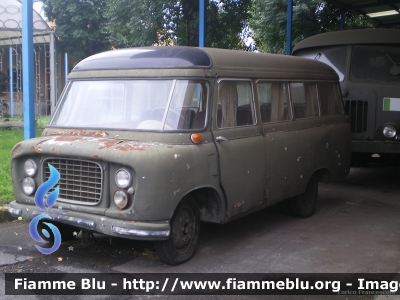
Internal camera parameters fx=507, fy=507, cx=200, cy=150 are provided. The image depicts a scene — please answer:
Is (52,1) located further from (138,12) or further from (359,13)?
(359,13)

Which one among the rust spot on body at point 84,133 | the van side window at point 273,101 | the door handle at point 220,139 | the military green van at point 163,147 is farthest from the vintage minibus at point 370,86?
the rust spot on body at point 84,133

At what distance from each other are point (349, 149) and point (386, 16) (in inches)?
405

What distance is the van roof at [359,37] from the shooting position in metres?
9.14

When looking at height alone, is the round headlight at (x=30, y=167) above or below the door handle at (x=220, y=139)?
below

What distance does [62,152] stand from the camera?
16.0 feet

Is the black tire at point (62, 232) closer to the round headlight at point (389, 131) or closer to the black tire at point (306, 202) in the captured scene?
the black tire at point (306, 202)

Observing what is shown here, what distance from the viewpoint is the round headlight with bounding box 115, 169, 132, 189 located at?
462 cm

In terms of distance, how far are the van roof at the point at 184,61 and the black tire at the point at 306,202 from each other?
5.82ft

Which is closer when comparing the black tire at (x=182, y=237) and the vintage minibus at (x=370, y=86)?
the black tire at (x=182, y=237)

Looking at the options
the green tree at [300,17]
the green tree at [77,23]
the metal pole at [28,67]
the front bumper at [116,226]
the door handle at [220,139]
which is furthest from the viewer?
the green tree at [77,23]

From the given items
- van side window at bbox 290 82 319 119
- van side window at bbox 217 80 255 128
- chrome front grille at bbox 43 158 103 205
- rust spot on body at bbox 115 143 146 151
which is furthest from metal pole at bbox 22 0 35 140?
van side window at bbox 290 82 319 119

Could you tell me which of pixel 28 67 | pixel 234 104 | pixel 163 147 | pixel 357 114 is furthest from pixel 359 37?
pixel 163 147

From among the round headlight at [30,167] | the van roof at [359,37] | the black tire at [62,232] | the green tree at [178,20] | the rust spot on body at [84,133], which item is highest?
the green tree at [178,20]

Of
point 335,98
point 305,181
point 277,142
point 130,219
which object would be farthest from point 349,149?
point 130,219
